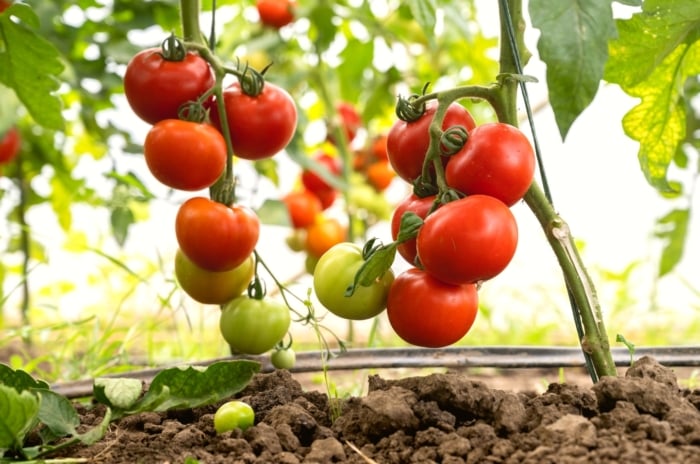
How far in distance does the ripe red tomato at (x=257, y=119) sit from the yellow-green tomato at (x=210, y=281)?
17 centimetres

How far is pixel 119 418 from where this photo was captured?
107 centimetres

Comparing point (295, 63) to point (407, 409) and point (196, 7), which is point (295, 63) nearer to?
point (196, 7)

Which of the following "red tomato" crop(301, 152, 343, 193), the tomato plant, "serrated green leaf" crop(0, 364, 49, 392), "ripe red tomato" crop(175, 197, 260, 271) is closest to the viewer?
"serrated green leaf" crop(0, 364, 49, 392)

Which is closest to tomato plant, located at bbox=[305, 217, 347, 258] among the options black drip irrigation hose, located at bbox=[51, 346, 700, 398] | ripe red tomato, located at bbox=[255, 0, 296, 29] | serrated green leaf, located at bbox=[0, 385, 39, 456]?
ripe red tomato, located at bbox=[255, 0, 296, 29]

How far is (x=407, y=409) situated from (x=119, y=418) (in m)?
0.37

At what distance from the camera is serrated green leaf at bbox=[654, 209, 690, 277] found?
7.08 feet

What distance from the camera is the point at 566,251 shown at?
0.97 metres

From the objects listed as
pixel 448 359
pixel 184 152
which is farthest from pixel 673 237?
pixel 184 152

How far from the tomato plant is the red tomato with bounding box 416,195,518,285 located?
48.0 inches

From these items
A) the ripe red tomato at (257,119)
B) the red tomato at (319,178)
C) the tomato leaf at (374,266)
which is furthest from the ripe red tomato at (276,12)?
the tomato leaf at (374,266)

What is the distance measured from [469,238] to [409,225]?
0.29ft

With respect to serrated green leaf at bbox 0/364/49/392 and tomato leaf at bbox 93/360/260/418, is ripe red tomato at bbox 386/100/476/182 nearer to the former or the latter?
tomato leaf at bbox 93/360/260/418

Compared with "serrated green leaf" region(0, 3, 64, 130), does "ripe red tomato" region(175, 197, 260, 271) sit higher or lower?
lower

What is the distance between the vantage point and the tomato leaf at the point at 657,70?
1035mm
